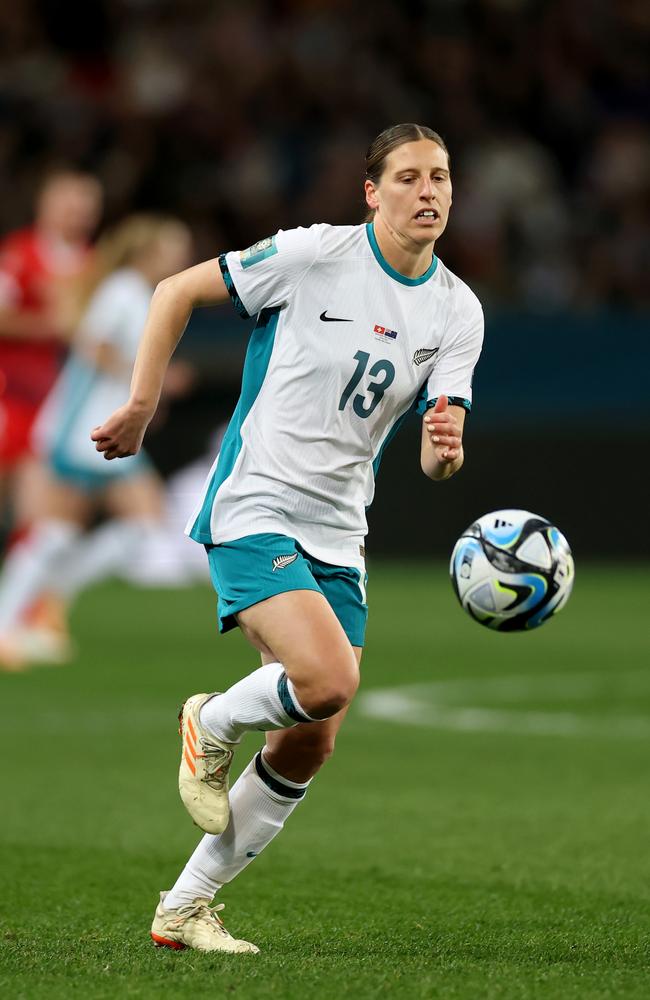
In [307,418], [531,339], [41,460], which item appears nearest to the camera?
[307,418]

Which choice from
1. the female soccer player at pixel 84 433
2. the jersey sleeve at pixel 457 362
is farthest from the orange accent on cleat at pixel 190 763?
the female soccer player at pixel 84 433

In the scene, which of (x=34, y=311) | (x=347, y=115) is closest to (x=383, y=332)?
(x=34, y=311)

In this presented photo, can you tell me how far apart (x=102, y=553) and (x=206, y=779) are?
22.1 ft

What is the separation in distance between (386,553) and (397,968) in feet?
41.5

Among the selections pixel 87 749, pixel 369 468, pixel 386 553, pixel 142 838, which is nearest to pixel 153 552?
pixel 386 553

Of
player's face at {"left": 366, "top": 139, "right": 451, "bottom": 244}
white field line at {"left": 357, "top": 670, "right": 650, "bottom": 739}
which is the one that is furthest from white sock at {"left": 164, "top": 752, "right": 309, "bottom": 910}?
white field line at {"left": 357, "top": 670, "right": 650, "bottom": 739}

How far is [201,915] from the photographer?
4496 millimetres

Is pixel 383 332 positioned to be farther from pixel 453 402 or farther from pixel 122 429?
pixel 122 429

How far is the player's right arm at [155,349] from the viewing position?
14.7 feet

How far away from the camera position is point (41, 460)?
1083 centimetres

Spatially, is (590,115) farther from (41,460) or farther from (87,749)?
(87,749)

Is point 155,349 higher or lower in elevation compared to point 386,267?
lower

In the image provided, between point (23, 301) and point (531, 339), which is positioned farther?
point (531, 339)

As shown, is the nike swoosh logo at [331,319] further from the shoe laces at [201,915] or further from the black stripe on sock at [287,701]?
the shoe laces at [201,915]
